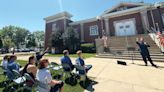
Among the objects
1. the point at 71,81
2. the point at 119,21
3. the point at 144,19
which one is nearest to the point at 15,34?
the point at 119,21

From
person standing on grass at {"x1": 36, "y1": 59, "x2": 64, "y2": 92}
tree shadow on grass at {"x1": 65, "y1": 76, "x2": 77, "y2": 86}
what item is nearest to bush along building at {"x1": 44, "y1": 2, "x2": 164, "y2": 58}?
tree shadow on grass at {"x1": 65, "y1": 76, "x2": 77, "y2": 86}

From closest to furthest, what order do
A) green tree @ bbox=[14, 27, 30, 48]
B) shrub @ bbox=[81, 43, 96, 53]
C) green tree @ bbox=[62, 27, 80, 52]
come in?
shrub @ bbox=[81, 43, 96, 53], green tree @ bbox=[62, 27, 80, 52], green tree @ bbox=[14, 27, 30, 48]

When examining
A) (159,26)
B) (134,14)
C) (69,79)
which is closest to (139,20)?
(134,14)

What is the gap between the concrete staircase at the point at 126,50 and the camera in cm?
1041

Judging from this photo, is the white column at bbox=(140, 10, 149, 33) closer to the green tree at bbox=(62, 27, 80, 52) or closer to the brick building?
the brick building

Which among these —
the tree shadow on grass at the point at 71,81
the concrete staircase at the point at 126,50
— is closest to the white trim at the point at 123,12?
the concrete staircase at the point at 126,50

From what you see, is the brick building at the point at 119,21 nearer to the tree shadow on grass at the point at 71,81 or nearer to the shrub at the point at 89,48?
the shrub at the point at 89,48

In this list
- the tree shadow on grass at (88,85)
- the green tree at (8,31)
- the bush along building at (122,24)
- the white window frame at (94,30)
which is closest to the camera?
the tree shadow on grass at (88,85)

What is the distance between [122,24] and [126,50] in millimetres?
7501

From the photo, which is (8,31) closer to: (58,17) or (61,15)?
(58,17)

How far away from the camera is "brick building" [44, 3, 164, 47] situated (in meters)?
16.8

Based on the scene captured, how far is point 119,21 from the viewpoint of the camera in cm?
1923

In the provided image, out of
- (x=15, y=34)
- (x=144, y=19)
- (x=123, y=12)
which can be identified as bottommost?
(x=144, y=19)

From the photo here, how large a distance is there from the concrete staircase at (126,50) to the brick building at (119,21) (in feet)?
12.5
